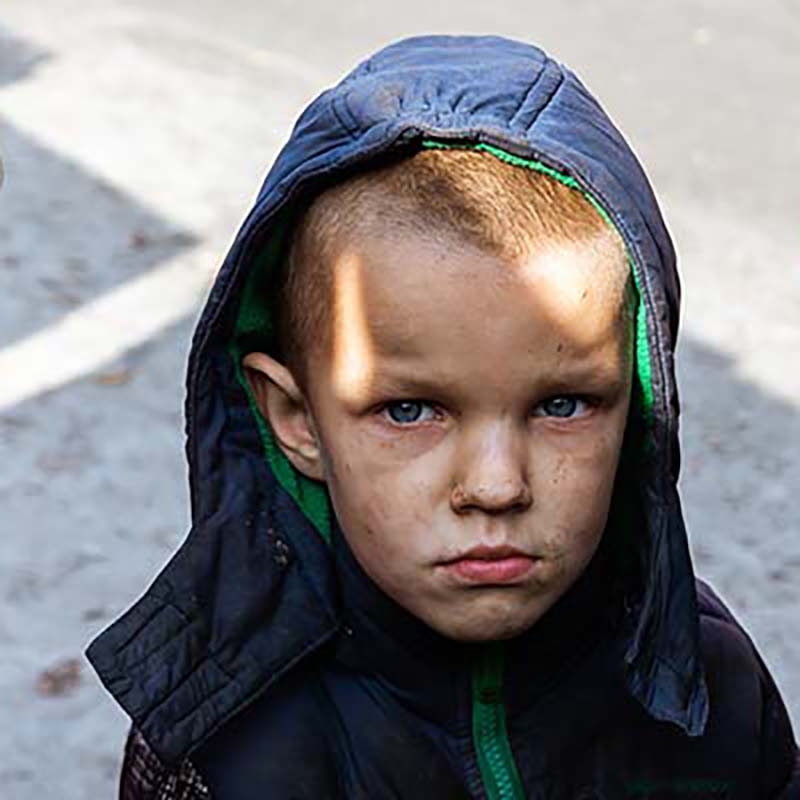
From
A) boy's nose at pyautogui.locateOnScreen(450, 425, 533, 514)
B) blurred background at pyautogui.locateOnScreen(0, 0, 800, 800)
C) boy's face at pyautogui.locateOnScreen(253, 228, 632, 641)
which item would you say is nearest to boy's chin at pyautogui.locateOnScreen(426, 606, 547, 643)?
boy's face at pyautogui.locateOnScreen(253, 228, 632, 641)

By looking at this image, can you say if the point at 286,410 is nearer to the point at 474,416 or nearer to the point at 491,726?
the point at 474,416

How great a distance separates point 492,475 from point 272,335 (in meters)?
0.34

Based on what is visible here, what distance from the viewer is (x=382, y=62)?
6.42 ft

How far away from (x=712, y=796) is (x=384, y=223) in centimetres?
79

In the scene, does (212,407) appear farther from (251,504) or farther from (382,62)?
(382,62)

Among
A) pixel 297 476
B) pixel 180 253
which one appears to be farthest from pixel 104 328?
pixel 297 476

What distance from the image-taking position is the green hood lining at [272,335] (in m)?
1.83

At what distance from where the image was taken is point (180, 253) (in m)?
5.52

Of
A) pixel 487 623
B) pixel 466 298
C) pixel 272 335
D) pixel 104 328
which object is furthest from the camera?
pixel 104 328

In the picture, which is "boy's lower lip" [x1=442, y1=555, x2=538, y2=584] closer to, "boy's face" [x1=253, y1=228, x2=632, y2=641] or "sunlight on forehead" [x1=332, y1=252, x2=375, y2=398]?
"boy's face" [x1=253, y1=228, x2=632, y2=641]

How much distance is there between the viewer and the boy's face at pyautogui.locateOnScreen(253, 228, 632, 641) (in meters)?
1.79

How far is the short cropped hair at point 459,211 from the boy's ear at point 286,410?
0.41 ft

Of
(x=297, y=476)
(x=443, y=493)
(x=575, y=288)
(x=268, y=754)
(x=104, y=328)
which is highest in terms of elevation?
(x=575, y=288)

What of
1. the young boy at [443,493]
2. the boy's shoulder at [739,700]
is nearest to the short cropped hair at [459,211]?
the young boy at [443,493]
